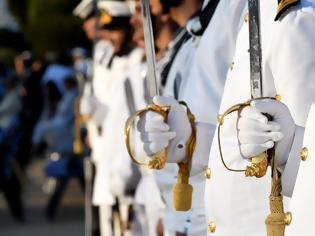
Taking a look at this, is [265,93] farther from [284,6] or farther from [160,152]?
[160,152]

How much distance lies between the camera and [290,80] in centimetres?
235

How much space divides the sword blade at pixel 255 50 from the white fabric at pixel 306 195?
0.23 m

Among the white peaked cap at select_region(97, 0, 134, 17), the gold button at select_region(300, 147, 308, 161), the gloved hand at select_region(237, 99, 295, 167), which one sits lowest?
the white peaked cap at select_region(97, 0, 134, 17)

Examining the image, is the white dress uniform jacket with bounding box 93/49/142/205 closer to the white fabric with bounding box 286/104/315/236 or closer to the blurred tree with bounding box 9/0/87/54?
the white fabric with bounding box 286/104/315/236

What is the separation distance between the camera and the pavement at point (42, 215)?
985 centimetres

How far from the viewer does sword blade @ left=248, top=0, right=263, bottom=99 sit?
233cm

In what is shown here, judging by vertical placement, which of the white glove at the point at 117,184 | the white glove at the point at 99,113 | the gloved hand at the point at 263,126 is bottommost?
the white glove at the point at 117,184

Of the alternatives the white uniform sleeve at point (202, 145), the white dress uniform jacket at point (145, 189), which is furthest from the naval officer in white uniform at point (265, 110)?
the white dress uniform jacket at point (145, 189)

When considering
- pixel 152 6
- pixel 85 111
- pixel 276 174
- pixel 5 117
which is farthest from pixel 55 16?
pixel 276 174

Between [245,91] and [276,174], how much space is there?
303mm

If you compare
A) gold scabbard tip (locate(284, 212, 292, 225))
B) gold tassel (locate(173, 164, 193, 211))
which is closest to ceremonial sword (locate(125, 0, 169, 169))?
gold tassel (locate(173, 164, 193, 211))

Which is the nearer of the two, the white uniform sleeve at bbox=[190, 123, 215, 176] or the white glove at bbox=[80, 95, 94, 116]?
the white uniform sleeve at bbox=[190, 123, 215, 176]

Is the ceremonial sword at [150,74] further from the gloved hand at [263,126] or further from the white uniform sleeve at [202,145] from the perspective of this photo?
the gloved hand at [263,126]

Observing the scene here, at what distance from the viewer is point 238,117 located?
225cm
